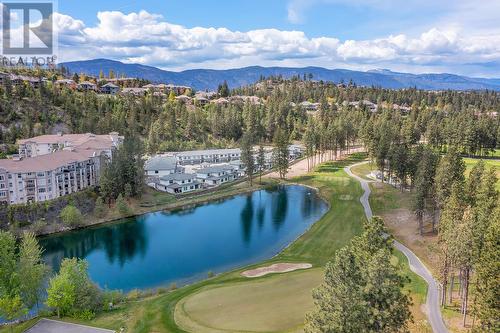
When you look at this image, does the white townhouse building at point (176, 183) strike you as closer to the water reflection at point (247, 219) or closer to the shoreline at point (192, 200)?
the shoreline at point (192, 200)

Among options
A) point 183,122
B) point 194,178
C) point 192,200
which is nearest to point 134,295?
point 192,200


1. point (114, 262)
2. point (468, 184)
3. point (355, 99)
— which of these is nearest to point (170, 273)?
point (114, 262)

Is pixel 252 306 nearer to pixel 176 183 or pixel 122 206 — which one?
pixel 122 206

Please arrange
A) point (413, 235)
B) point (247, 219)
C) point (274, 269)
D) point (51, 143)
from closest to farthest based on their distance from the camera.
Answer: point (274, 269), point (413, 235), point (247, 219), point (51, 143)

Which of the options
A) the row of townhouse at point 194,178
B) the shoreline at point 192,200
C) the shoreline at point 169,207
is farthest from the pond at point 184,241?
the row of townhouse at point 194,178

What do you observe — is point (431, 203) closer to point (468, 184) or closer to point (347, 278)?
point (468, 184)

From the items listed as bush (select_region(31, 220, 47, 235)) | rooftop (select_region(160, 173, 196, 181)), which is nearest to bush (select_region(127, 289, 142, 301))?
bush (select_region(31, 220, 47, 235))
